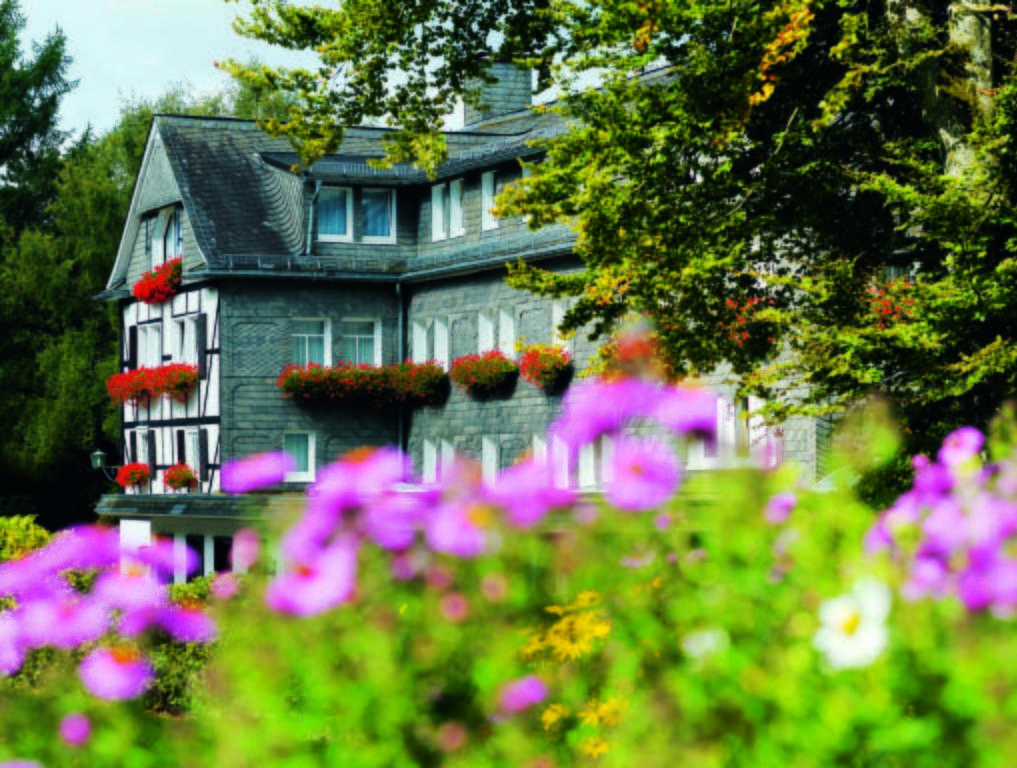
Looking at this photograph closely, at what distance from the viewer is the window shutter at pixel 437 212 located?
3694 cm

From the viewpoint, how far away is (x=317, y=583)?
426cm

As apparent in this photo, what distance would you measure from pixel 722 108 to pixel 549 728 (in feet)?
38.9

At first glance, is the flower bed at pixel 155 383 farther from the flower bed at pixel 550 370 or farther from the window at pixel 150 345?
the flower bed at pixel 550 370

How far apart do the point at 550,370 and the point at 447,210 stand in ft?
22.3

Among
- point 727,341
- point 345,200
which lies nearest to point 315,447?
point 345,200

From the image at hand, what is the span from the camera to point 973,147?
50.0ft

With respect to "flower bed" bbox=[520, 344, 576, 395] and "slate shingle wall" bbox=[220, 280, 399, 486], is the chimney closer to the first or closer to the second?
"slate shingle wall" bbox=[220, 280, 399, 486]

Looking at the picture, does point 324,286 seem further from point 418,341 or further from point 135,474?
point 135,474

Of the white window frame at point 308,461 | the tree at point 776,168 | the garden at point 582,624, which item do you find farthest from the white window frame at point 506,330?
the garden at point 582,624

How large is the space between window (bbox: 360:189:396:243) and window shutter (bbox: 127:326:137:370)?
8.31 metres

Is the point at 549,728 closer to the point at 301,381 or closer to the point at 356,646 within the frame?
the point at 356,646

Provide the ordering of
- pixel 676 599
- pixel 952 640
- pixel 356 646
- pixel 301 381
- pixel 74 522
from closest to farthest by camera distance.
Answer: pixel 952 640 → pixel 356 646 → pixel 676 599 → pixel 301 381 → pixel 74 522

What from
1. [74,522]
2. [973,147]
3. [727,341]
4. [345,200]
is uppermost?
[345,200]

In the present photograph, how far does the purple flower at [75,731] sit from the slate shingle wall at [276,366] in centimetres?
3129
